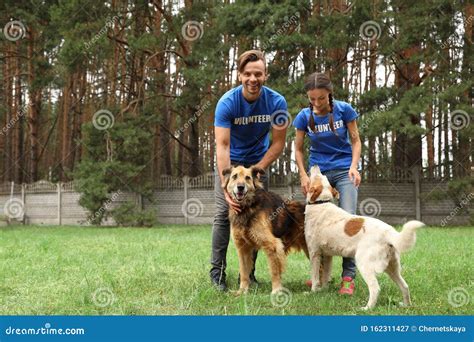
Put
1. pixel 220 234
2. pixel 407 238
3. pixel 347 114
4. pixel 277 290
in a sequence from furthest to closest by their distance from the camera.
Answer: pixel 220 234 → pixel 347 114 → pixel 277 290 → pixel 407 238

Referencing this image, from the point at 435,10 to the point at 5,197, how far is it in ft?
76.5

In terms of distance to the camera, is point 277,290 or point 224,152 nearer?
point 277,290

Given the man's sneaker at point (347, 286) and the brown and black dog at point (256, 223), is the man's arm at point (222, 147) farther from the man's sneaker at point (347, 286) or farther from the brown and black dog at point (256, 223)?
the man's sneaker at point (347, 286)

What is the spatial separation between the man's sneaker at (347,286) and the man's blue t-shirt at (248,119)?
156 centimetres

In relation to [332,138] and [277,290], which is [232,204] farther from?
[332,138]

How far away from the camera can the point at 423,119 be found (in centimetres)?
1756

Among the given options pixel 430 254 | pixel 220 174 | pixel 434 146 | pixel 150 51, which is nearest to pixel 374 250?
pixel 220 174

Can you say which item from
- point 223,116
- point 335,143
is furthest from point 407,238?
point 223,116

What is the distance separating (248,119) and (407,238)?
78.5 inches

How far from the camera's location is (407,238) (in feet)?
13.4

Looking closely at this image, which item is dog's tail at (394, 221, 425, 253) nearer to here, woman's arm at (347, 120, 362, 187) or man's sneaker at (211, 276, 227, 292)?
woman's arm at (347, 120, 362, 187)

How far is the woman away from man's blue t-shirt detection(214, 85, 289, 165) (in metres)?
0.34

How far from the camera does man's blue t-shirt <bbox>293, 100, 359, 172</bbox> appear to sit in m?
5.26

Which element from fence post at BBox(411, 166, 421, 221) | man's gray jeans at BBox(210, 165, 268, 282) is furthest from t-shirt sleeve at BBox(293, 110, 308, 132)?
fence post at BBox(411, 166, 421, 221)
